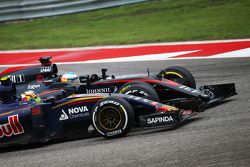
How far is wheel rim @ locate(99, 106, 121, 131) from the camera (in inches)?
343

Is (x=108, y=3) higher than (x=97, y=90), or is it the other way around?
(x=108, y=3)

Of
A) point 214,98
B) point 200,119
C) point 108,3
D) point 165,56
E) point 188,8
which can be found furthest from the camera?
point 108,3

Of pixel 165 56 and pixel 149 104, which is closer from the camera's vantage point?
pixel 149 104

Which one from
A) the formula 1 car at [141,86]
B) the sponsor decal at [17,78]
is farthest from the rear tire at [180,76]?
the sponsor decal at [17,78]

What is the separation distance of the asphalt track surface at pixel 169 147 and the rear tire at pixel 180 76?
76 cm

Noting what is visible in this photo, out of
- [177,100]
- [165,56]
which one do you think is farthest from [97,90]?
[165,56]

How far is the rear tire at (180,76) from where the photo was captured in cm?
1088

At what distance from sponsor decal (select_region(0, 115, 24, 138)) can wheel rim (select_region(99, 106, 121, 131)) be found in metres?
1.26

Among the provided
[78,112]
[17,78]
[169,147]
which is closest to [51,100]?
[78,112]

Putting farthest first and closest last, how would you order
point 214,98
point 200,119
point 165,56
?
point 165,56 < point 214,98 < point 200,119

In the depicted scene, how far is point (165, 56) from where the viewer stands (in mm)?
16562

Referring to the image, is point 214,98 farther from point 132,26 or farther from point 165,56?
point 132,26

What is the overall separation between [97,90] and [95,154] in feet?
9.02

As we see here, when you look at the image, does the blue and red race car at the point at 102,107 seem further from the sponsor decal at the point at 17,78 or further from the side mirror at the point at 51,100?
the sponsor decal at the point at 17,78
